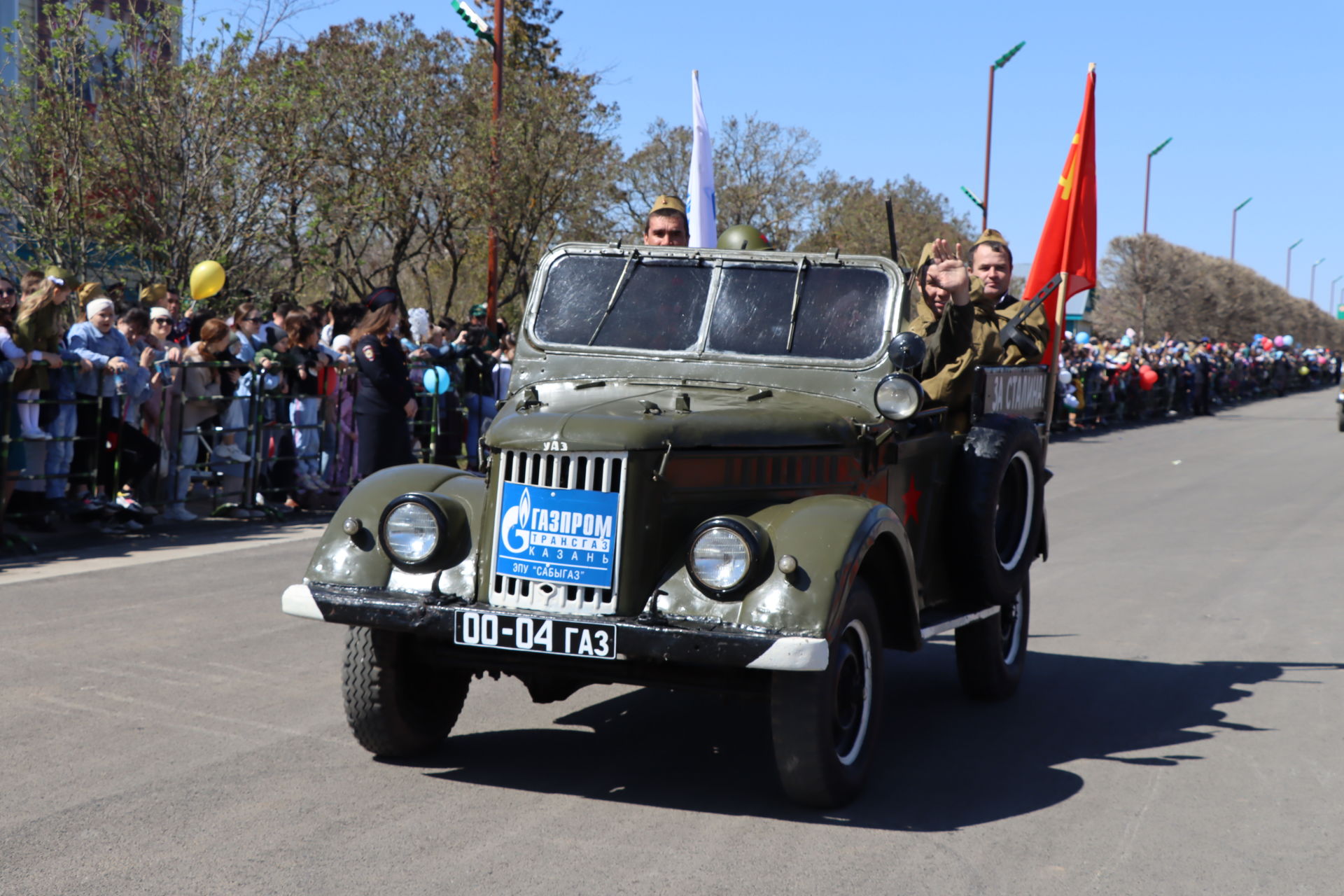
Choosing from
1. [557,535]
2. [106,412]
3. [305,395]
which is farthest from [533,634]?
[305,395]

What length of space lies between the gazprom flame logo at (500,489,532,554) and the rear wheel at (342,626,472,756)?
671 millimetres

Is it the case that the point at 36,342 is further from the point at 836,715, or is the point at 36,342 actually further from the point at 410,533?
the point at 836,715

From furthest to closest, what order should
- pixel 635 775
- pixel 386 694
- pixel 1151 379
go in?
pixel 1151 379
pixel 635 775
pixel 386 694

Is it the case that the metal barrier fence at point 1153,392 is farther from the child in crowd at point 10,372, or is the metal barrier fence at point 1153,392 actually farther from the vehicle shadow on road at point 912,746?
the vehicle shadow on road at point 912,746

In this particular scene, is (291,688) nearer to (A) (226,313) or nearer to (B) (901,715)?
(B) (901,715)

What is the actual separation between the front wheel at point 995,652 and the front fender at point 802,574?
1796 millimetres

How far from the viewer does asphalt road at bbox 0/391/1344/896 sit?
428 cm

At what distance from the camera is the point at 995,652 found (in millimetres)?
6625

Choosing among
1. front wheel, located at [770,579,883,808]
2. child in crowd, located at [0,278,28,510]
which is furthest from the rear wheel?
child in crowd, located at [0,278,28,510]

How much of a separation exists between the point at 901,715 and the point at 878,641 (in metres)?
1.51

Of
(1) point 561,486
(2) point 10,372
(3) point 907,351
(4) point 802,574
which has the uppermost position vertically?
(3) point 907,351

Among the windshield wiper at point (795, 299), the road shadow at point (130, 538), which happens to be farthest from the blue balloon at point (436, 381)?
the windshield wiper at point (795, 299)

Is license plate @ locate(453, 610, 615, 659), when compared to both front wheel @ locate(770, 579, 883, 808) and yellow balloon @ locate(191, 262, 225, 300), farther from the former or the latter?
yellow balloon @ locate(191, 262, 225, 300)

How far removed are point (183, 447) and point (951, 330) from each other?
7888mm
